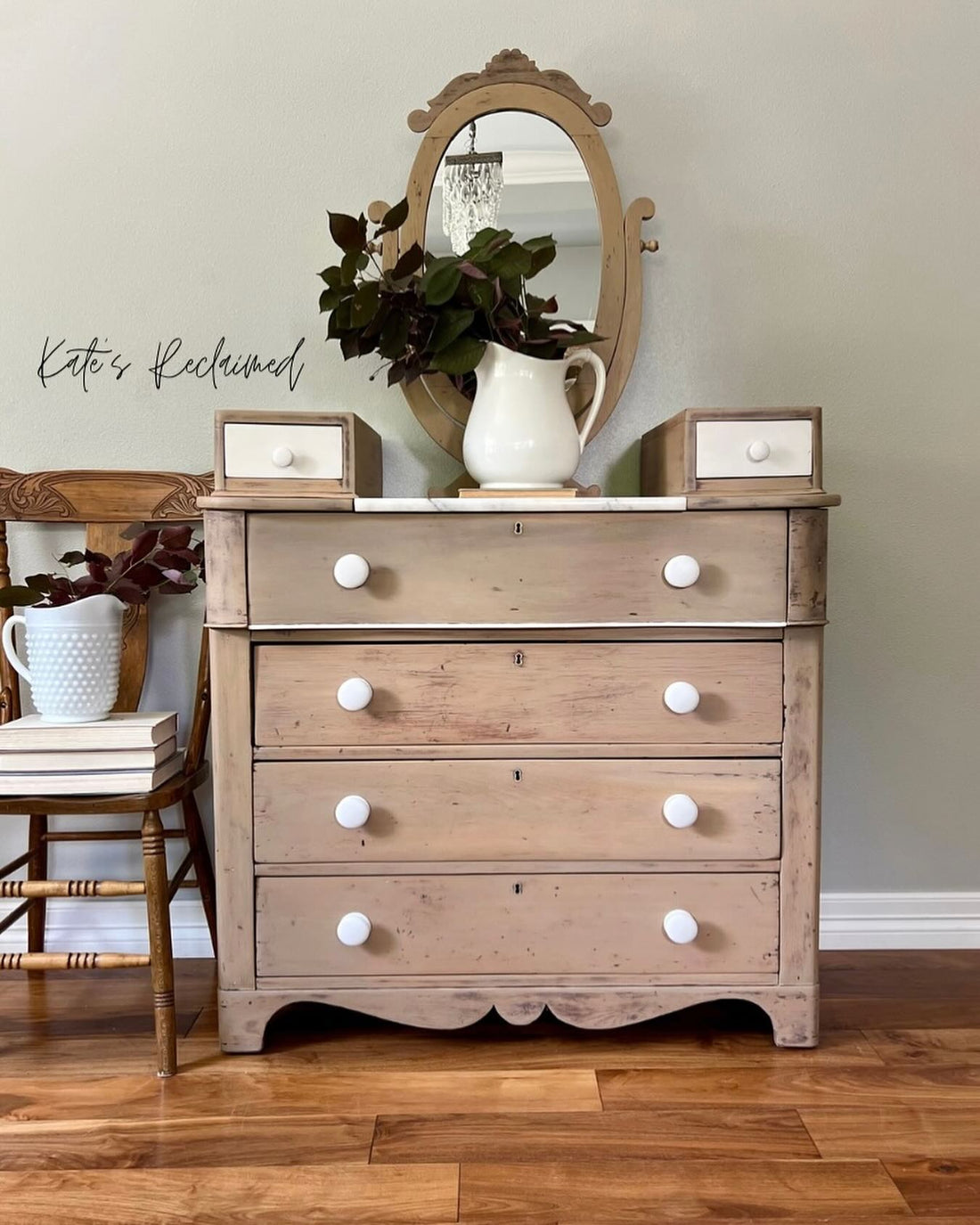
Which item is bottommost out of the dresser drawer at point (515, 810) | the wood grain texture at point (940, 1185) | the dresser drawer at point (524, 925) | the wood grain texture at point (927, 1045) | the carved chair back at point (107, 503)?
the wood grain texture at point (927, 1045)

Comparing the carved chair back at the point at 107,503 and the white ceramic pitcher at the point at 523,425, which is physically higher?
the white ceramic pitcher at the point at 523,425

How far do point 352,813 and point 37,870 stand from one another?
2.60ft

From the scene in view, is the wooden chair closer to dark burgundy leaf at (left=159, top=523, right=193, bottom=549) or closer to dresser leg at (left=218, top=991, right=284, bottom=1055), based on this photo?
dark burgundy leaf at (left=159, top=523, right=193, bottom=549)

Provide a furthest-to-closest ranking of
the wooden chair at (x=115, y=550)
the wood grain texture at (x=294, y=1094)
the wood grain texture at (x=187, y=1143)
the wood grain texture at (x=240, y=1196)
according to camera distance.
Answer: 1. the wooden chair at (x=115, y=550)
2. the wood grain texture at (x=294, y=1094)
3. the wood grain texture at (x=187, y=1143)
4. the wood grain texture at (x=240, y=1196)

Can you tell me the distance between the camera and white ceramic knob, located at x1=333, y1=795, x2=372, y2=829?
1486mm

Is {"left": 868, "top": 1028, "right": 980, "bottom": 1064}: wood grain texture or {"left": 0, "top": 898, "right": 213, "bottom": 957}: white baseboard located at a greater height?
{"left": 0, "top": 898, "right": 213, "bottom": 957}: white baseboard

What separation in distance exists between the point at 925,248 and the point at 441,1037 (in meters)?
1.82

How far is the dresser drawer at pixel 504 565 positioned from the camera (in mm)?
1483

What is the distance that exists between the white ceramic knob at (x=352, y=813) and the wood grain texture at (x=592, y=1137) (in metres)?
0.43

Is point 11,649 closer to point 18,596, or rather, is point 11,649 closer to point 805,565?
point 18,596

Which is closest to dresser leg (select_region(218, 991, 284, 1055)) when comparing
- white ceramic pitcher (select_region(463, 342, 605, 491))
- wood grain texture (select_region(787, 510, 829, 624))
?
white ceramic pitcher (select_region(463, 342, 605, 491))

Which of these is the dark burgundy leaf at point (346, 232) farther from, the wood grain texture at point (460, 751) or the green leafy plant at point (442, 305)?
the wood grain texture at point (460, 751)

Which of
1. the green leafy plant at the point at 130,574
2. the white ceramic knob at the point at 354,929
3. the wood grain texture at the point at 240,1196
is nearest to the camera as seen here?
the wood grain texture at the point at 240,1196

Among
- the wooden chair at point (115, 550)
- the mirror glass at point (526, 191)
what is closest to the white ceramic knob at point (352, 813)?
the wooden chair at point (115, 550)
